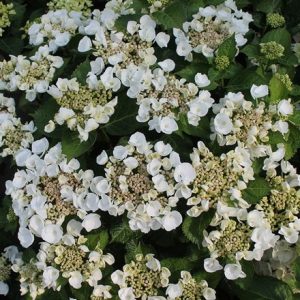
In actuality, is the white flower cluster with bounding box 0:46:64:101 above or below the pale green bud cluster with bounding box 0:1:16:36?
above

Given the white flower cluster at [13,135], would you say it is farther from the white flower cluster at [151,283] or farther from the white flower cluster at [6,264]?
the white flower cluster at [151,283]

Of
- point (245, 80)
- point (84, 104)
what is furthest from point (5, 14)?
point (245, 80)

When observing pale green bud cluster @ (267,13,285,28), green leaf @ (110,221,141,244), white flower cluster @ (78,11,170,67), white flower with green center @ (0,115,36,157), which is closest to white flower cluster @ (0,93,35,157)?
white flower with green center @ (0,115,36,157)

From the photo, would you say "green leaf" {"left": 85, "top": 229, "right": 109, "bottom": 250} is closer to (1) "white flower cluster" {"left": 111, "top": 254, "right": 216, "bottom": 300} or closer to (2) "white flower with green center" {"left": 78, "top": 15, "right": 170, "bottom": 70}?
(1) "white flower cluster" {"left": 111, "top": 254, "right": 216, "bottom": 300}

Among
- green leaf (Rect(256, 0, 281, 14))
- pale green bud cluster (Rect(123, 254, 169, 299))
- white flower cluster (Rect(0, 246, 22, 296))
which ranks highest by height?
green leaf (Rect(256, 0, 281, 14))

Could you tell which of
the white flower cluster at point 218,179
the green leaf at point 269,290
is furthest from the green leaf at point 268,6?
the green leaf at point 269,290

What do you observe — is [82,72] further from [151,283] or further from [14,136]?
[151,283]
